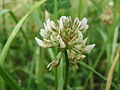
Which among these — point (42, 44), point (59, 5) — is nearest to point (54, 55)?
point (59, 5)

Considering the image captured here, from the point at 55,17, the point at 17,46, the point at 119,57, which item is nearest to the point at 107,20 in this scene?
the point at 17,46

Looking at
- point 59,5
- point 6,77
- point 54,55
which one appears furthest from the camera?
point 54,55

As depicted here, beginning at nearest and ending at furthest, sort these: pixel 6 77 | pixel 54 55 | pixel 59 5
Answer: pixel 6 77
pixel 59 5
pixel 54 55

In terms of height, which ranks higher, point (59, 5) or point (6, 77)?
point (59, 5)

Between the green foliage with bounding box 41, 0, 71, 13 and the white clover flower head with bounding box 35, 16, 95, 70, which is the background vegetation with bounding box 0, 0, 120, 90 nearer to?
the green foliage with bounding box 41, 0, 71, 13

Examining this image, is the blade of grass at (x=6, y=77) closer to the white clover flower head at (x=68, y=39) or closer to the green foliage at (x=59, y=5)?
the white clover flower head at (x=68, y=39)

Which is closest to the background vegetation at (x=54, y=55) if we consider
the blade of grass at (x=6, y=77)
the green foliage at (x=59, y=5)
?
the green foliage at (x=59, y=5)

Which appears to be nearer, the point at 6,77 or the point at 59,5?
the point at 6,77

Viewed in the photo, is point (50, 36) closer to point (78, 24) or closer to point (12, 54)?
point (78, 24)

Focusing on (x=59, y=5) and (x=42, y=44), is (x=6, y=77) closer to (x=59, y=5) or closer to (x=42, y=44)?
(x=42, y=44)
